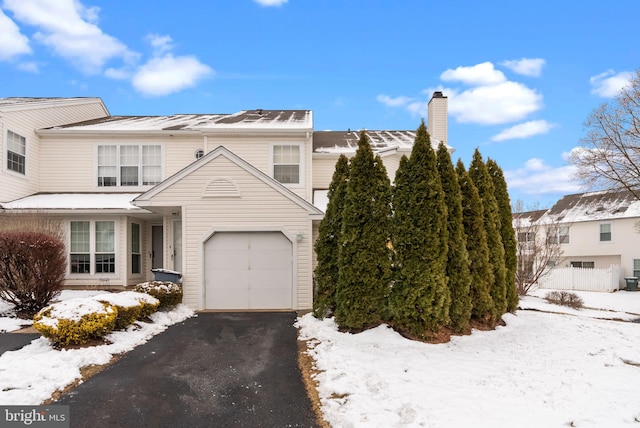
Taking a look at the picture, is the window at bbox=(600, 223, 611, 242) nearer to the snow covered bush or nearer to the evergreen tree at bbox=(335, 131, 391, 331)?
the evergreen tree at bbox=(335, 131, 391, 331)

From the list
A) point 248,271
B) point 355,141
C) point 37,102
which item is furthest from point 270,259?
point 37,102

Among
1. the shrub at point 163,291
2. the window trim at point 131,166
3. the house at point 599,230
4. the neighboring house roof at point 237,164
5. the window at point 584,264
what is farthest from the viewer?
the window at point 584,264

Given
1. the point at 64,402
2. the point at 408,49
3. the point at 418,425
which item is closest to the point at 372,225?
the point at 418,425

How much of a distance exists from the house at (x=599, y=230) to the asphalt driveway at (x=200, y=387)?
22.6m

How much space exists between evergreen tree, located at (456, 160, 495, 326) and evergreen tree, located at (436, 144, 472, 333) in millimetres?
388

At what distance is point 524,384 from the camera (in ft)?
18.4

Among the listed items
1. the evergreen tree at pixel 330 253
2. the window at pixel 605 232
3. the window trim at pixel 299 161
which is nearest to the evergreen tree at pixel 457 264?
the evergreen tree at pixel 330 253

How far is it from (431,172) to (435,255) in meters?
1.69

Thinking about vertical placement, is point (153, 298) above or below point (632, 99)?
below

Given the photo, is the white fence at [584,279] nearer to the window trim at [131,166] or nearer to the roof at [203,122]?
the roof at [203,122]

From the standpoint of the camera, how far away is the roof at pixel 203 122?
15.3m

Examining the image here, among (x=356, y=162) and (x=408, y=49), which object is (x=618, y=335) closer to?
(x=356, y=162)

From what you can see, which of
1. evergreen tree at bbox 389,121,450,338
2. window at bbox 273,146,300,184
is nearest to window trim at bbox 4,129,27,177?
window at bbox 273,146,300,184

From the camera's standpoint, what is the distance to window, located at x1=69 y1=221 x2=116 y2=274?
1441 centimetres
